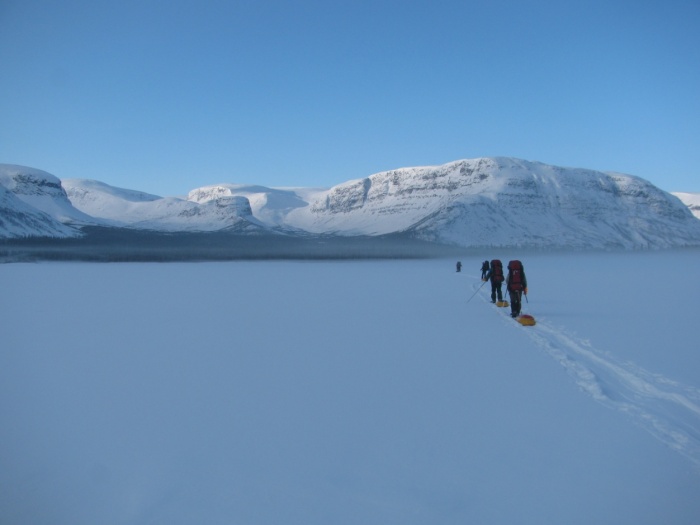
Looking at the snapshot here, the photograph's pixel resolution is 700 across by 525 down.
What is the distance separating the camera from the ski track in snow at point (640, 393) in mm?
5895

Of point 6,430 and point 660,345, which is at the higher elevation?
point 660,345

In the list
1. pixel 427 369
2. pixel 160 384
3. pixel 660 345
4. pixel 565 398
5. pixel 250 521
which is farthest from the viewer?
pixel 660 345

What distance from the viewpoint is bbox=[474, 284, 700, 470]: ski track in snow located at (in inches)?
232

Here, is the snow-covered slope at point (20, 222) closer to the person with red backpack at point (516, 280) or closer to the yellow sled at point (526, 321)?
the person with red backpack at point (516, 280)

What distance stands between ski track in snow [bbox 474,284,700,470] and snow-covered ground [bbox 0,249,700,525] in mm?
40

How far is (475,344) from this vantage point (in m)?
11.6

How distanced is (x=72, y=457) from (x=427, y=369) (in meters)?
5.70

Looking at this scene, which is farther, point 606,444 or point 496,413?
point 496,413

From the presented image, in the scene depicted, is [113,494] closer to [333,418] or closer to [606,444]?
[333,418]

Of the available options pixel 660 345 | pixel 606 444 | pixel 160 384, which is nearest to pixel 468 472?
pixel 606 444

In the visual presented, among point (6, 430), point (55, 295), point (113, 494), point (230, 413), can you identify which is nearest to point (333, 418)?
point (230, 413)

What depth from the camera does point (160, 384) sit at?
26.7 feet

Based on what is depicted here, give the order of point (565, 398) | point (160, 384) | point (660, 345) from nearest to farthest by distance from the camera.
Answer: point (565, 398), point (160, 384), point (660, 345)

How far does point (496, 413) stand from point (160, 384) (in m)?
5.14
